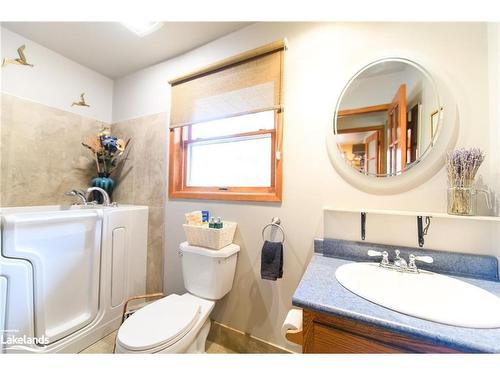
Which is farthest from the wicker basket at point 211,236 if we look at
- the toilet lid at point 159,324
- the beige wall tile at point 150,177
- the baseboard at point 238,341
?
the baseboard at point 238,341

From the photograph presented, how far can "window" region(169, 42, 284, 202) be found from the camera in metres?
1.23

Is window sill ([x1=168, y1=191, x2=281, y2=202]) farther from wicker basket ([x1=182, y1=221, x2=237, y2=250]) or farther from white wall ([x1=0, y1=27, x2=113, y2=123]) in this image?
white wall ([x1=0, y1=27, x2=113, y2=123])

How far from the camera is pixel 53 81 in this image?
164 centimetres

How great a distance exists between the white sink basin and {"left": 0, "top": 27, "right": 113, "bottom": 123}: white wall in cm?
252

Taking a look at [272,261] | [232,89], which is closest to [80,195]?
[232,89]

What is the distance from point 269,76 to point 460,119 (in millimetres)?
999

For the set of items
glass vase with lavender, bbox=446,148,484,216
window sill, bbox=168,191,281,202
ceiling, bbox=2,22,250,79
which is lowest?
window sill, bbox=168,191,281,202

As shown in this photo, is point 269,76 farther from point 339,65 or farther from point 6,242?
point 6,242

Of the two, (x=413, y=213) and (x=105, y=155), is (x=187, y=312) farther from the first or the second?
(x=105, y=155)

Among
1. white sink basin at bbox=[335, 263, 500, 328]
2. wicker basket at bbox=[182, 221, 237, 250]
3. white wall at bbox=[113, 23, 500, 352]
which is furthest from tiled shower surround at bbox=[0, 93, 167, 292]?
white sink basin at bbox=[335, 263, 500, 328]

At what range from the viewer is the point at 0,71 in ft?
4.55

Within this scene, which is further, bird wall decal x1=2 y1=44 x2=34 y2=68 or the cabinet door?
bird wall decal x1=2 y1=44 x2=34 y2=68

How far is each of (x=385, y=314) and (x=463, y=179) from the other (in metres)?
0.67
